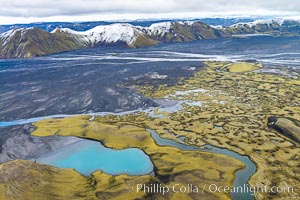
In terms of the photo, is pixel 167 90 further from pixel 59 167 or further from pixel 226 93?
pixel 59 167

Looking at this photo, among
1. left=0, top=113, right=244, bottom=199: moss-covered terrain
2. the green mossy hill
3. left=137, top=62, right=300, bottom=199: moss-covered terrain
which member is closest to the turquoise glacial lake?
left=0, top=113, right=244, bottom=199: moss-covered terrain

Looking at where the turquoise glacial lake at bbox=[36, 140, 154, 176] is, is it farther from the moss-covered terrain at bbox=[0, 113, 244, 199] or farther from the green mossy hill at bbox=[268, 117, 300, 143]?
the green mossy hill at bbox=[268, 117, 300, 143]

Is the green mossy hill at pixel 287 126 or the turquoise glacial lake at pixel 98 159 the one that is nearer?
the turquoise glacial lake at pixel 98 159

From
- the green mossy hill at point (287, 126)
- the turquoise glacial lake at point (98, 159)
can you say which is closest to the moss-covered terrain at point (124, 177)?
the turquoise glacial lake at point (98, 159)

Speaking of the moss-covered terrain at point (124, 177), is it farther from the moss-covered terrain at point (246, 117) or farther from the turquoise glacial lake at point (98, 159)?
the moss-covered terrain at point (246, 117)

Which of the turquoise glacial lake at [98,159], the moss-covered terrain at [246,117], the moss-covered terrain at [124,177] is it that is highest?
the moss-covered terrain at [246,117]

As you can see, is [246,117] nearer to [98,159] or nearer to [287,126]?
[287,126]

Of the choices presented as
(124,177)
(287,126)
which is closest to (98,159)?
(124,177)

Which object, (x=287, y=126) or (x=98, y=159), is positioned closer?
(x=98, y=159)

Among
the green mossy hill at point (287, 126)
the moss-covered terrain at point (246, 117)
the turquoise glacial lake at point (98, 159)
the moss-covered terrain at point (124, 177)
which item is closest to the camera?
the moss-covered terrain at point (124, 177)
